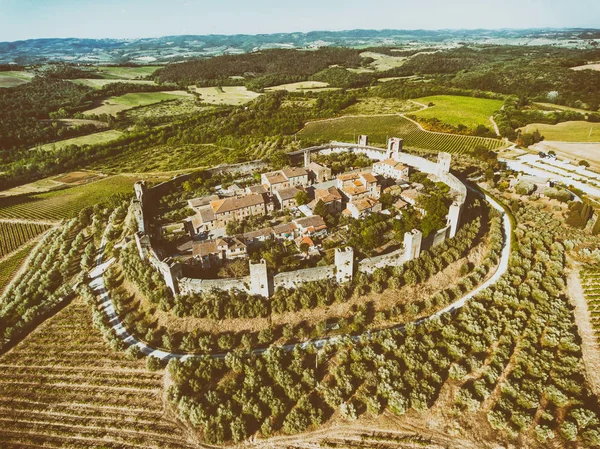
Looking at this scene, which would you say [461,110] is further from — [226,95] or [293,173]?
[226,95]

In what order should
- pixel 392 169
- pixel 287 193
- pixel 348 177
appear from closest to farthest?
pixel 287 193 < pixel 348 177 < pixel 392 169

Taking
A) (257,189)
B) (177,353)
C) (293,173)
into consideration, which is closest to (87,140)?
(257,189)

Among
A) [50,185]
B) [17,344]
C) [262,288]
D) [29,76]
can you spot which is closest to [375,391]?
[262,288]

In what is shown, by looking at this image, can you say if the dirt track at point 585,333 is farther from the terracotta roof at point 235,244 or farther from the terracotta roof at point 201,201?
the terracotta roof at point 201,201

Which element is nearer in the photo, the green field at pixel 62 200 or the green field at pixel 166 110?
the green field at pixel 62 200

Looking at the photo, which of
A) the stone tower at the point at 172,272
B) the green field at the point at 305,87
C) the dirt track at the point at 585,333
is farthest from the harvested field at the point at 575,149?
the green field at the point at 305,87
